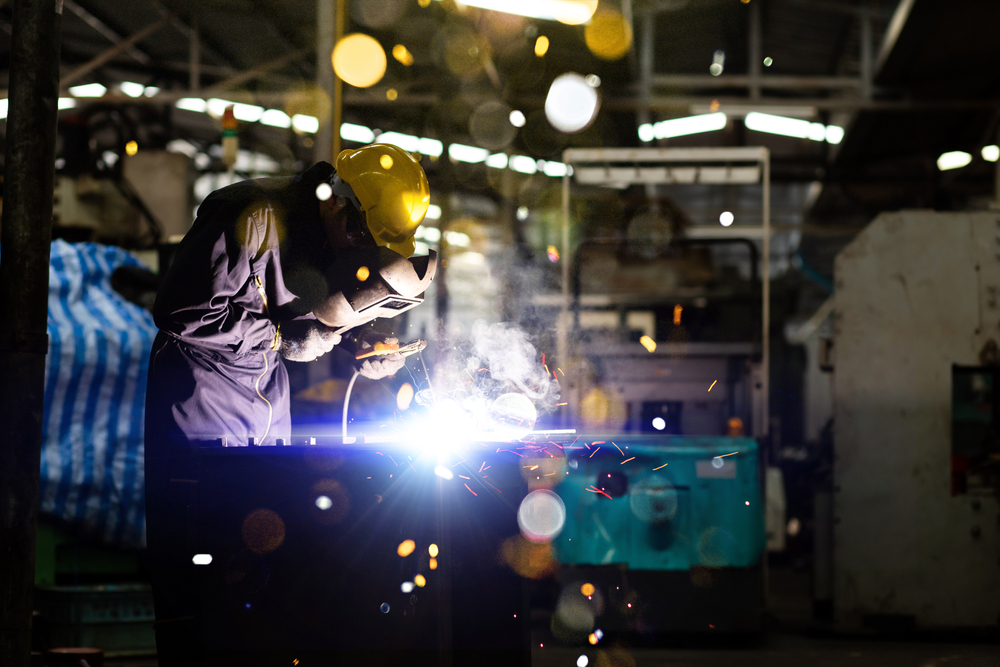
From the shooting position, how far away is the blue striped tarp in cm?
369

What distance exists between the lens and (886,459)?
14.6 ft

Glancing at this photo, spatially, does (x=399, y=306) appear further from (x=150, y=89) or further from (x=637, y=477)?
(x=150, y=89)

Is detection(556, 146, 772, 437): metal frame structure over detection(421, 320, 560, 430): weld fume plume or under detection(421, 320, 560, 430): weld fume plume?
over

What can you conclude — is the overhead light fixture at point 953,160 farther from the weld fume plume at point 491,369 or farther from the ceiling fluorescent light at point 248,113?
the ceiling fluorescent light at point 248,113

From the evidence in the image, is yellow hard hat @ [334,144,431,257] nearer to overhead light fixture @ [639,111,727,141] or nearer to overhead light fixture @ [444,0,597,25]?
overhead light fixture @ [444,0,597,25]

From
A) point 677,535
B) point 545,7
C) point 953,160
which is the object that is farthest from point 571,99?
point 677,535

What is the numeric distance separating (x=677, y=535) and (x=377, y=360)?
6.88 ft

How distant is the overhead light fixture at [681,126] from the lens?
9836 millimetres

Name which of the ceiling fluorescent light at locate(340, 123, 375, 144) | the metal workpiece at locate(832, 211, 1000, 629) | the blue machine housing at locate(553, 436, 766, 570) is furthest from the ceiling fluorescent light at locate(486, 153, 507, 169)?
the blue machine housing at locate(553, 436, 766, 570)

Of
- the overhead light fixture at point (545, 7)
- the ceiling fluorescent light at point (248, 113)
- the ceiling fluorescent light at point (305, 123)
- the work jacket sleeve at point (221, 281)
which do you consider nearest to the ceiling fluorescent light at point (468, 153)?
the ceiling fluorescent light at point (305, 123)

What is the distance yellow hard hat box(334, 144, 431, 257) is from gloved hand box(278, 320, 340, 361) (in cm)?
36

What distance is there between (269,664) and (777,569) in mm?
5928

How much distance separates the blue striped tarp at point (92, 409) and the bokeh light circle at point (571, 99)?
4.81 m

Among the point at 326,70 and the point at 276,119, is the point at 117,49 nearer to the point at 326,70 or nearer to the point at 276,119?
the point at 276,119
